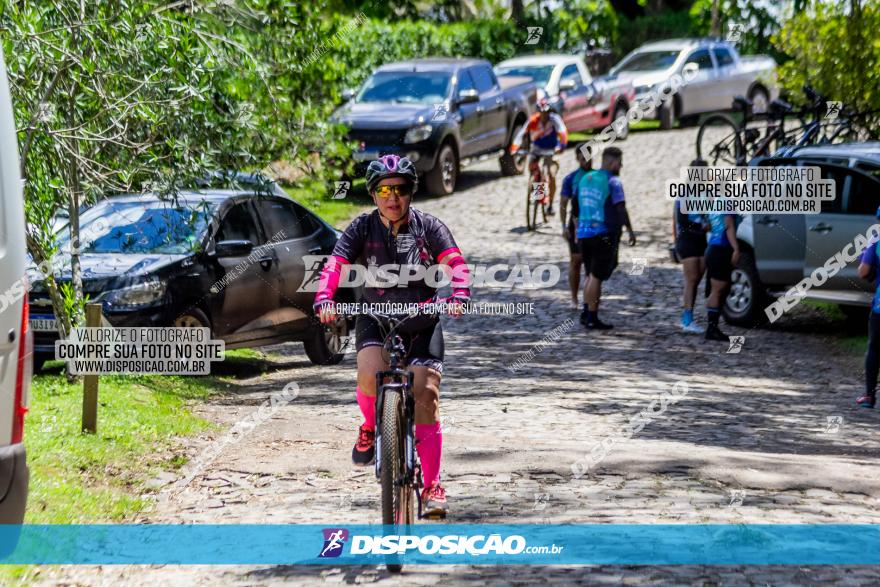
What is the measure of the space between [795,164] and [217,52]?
724 centimetres

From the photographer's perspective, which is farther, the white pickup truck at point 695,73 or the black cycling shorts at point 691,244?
the white pickup truck at point 695,73

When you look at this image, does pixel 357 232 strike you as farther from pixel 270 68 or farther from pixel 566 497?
pixel 270 68

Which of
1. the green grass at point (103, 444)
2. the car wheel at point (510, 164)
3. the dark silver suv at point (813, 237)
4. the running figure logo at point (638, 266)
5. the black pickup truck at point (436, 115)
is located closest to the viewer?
the green grass at point (103, 444)

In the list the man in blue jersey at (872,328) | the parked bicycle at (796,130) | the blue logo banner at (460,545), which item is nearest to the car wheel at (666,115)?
the parked bicycle at (796,130)

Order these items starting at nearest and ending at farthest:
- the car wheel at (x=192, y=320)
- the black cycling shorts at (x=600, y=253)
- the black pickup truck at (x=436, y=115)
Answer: the car wheel at (x=192, y=320)
the black cycling shorts at (x=600, y=253)
the black pickup truck at (x=436, y=115)

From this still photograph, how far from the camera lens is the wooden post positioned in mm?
9711

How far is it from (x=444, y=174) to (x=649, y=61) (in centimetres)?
959

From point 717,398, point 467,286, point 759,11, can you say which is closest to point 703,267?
point 717,398

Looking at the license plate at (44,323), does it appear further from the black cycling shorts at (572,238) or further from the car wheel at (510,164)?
the car wheel at (510,164)

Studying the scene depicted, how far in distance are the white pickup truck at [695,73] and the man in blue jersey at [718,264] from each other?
16839 mm

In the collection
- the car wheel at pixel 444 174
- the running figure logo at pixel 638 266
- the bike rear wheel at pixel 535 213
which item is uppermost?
the car wheel at pixel 444 174

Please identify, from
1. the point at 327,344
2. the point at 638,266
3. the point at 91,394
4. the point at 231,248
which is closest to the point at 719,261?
the point at 327,344

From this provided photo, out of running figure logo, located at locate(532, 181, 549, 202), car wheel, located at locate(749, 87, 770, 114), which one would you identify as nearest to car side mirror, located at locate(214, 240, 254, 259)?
running figure logo, located at locate(532, 181, 549, 202)

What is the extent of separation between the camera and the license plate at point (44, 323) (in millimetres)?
11883
